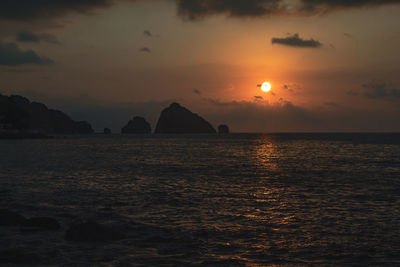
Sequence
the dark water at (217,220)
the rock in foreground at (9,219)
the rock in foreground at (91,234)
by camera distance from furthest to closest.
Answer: the rock in foreground at (9,219) < the rock in foreground at (91,234) < the dark water at (217,220)

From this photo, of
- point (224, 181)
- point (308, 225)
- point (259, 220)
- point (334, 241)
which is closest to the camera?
point (334, 241)

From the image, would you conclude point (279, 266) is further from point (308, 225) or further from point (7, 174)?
point (7, 174)

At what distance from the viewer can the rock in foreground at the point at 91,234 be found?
1694cm

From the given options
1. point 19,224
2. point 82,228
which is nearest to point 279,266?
point 82,228

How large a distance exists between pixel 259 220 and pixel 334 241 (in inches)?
203

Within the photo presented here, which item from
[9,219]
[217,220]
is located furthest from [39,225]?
[217,220]

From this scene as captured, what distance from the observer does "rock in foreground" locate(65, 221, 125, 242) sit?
16944mm

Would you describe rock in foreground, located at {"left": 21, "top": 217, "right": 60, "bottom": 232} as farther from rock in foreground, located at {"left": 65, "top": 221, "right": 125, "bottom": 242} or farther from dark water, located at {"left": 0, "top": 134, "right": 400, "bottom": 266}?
rock in foreground, located at {"left": 65, "top": 221, "right": 125, "bottom": 242}

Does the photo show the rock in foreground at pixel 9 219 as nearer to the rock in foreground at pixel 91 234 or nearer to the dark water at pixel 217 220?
the dark water at pixel 217 220

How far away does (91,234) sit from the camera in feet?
55.9

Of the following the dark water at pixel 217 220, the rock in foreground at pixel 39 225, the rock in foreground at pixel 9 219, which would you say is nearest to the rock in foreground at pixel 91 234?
→ the dark water at pixel 217 220

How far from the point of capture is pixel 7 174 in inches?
1812

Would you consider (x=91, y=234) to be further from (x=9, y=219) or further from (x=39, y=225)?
(x=9, y=219)

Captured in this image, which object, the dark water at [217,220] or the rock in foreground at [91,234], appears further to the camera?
the rock in foreground at [91,234]
